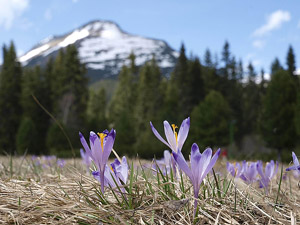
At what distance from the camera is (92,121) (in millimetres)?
45312

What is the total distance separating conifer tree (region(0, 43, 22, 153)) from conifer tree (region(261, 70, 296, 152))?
30.4 m

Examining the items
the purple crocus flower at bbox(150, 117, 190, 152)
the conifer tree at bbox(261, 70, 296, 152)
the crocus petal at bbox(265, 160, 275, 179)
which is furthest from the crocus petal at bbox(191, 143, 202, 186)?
the conifer tree at bbox(261, 70, 296, 152)

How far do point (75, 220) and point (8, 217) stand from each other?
0.30 metres

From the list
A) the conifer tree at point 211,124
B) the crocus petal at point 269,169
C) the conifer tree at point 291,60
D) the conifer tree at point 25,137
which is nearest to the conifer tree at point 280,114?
the conifer tree at point 211,124

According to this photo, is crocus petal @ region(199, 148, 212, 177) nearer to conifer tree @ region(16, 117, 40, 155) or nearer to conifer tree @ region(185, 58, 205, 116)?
conifer tree @ region(16, 117, 40, 155)

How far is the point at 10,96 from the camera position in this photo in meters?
44.9

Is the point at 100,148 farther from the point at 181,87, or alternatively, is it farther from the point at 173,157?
the point at 181,87

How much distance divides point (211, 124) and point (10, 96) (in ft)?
85.3

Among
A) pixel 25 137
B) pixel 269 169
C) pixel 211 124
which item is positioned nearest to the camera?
pixel 269 169

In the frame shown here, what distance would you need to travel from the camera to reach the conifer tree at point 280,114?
119 ft

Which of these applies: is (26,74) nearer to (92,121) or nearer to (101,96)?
(92,121)

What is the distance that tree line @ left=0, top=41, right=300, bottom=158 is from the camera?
3644 cm

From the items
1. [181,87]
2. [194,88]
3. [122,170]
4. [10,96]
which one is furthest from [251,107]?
[122,170]

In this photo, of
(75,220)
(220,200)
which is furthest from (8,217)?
(220,200)
